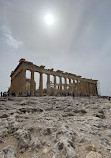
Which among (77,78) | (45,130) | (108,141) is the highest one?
(77,78)

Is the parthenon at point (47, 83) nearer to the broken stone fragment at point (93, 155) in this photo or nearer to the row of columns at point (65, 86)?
the row of columns at point (65, 86)

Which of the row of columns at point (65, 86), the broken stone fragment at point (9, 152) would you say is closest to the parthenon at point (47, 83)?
the row of columns at point (65, 86)

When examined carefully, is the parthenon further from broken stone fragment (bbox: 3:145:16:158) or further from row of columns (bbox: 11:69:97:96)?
broken stone fragment (bbox: 3:145:16:158)

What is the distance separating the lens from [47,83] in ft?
103

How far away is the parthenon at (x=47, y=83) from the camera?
26266mm

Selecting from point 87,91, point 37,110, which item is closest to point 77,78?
point 87,91

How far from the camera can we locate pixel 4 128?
5.05m

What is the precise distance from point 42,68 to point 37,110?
22413 millimetres

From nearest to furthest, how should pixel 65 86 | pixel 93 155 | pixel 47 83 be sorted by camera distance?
pixel 93 155
pixel 47 83
pixel 65 86

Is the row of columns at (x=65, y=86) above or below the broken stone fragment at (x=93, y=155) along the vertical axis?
above

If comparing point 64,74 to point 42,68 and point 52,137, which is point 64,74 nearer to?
point 42,68

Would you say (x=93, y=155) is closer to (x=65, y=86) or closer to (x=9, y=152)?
(x=9, y=152)

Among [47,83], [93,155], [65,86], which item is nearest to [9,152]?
[93,155]

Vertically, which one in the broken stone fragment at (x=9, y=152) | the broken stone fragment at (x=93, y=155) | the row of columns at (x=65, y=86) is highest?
the row of columns at (x=65, y=86)
